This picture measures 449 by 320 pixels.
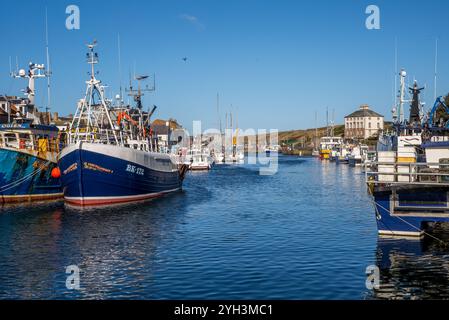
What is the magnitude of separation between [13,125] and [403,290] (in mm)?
41106

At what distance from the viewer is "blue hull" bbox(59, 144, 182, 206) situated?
39.4 meters

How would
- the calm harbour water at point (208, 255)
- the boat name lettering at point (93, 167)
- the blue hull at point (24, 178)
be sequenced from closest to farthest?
the calm harbour water at point (208, 255), the boat name lettering at point (93, 167), the blue hull at point (24, 178)

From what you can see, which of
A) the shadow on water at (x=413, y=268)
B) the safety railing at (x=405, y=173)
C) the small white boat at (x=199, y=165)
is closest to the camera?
the shadow on water at (x=413, y=268)

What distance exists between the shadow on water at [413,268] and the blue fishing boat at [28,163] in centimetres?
3283

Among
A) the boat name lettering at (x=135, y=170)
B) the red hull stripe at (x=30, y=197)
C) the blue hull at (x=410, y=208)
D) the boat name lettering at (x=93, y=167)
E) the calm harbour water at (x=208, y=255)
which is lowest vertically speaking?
the calm harbour water at (x=208, y=255)

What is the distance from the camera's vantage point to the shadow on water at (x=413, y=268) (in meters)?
17.8

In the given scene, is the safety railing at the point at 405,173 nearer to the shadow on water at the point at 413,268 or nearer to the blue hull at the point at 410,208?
the blue hull at the point at 410,208

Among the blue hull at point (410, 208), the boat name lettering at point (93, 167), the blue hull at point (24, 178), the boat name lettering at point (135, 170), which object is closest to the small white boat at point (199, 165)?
the blue hull at point (24, 178)

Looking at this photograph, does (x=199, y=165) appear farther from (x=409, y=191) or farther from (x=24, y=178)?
(x=409, y=191)

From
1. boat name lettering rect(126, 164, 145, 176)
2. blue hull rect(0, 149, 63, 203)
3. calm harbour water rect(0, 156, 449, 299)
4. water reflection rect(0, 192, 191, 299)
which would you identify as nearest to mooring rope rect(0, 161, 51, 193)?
blue hull rect(0, 149, 63, 203)

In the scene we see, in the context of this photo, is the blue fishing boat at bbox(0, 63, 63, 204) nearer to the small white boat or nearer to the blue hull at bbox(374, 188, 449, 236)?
the blue hull at bbox(374, 188, 449, 236)

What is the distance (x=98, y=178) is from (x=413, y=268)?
89.7 ft

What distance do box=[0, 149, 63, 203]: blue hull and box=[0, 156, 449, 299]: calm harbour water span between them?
3552 mm
